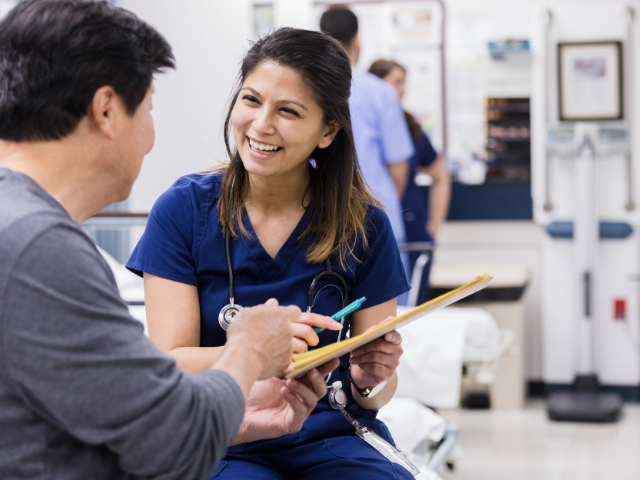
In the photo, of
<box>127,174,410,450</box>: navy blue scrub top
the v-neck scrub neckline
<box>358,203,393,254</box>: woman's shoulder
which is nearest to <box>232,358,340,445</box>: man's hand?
<box>127,174,410,450</box>: navy blue scrub top

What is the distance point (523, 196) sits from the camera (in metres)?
3.99

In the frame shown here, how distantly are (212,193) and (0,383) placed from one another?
2.34 feet

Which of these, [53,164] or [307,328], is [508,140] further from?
[53,164]

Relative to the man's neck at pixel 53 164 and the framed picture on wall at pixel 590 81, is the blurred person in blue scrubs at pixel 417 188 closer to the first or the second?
the framed picture on wall at pixel 590 81

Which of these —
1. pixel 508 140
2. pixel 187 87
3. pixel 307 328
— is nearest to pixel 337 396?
pixel 307 328

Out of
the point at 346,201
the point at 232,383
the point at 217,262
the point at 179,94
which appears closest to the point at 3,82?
the point at 232,383

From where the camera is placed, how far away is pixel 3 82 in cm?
79

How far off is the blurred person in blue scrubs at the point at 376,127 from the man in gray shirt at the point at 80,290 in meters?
1.81

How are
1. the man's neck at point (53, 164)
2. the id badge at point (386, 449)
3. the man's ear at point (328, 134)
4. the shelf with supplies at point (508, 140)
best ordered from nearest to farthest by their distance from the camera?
the man's neck at point (53, 164) < the id badge at point (386, 449) < the man's ear at point (328, 134) < the shelf with supplies at point (508, 140)

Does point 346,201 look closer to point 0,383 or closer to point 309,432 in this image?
point 309,432

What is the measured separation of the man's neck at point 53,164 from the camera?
81 centimetres

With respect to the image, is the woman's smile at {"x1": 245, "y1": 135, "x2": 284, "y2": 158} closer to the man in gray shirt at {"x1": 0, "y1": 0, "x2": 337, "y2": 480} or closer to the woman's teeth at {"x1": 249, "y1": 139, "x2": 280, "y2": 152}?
the woman's teeth at {"x1": 249, "y1": 139, "x2": 280, "y2": 152}

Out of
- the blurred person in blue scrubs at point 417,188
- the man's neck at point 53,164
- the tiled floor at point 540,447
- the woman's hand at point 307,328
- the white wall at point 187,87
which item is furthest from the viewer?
the blurred person in blue scrubs at point 417,188

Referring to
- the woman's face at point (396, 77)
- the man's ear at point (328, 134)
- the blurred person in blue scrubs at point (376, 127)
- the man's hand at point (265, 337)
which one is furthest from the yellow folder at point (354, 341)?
the woman's face at point (396, 77)
